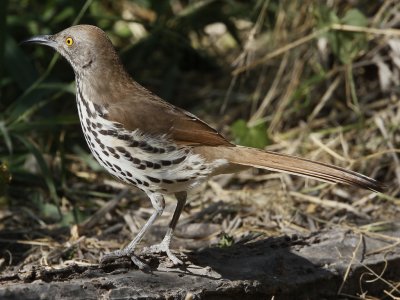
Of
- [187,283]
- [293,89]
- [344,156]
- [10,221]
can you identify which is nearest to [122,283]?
[187,283]

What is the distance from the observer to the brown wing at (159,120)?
3.77 metres

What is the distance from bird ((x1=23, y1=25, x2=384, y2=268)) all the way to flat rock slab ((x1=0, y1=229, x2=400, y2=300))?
191 mm

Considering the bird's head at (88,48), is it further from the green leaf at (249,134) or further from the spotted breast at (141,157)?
the green leaf at (249,134)

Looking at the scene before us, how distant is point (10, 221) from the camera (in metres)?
4.76

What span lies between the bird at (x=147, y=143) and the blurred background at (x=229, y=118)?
514 mm

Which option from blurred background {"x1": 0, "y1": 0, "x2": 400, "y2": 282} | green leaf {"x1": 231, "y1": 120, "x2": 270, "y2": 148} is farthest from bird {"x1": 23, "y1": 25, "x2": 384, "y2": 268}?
green leaf {"x1": 231, "y1": 120, "x2": 270, "y2": 148}

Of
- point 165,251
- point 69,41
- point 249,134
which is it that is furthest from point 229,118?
point 165,251

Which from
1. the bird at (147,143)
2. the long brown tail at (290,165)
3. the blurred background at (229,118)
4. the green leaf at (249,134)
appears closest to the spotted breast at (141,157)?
the bird at (147,143)

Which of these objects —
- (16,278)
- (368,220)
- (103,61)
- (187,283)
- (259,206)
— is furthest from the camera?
(259,206)

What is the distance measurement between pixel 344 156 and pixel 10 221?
2.25 meters

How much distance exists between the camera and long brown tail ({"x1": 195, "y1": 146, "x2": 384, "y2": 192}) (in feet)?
11.7

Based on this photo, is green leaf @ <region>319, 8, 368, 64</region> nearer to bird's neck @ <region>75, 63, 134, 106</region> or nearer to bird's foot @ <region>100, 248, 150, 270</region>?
bird's neck @ <region>75, 63, 134, 106</region>

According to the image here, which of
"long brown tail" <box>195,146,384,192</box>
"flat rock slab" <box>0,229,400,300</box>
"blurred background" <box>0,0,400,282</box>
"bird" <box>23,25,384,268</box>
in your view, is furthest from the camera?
"blurred background" <box>0,0,400,282</box>

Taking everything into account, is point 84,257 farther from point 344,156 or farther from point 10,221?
point 344,156
